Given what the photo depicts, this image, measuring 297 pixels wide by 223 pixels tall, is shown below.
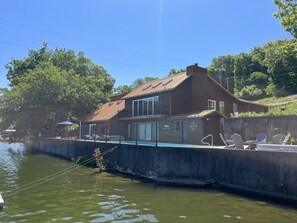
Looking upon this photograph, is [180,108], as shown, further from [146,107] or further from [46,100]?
[46,100]

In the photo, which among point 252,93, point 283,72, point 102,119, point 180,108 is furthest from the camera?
point 252,93

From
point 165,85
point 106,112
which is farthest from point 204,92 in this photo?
point 106,112

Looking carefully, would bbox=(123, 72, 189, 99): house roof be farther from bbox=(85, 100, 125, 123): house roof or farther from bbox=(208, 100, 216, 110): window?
bbox=(85, 100, 125, 123): house roof

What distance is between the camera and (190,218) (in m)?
9.79

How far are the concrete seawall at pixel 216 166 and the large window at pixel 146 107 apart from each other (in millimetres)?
13106

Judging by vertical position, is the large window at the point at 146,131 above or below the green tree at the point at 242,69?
below

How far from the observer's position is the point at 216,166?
1501 cm

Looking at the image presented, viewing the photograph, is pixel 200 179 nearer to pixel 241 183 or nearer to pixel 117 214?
pixel 241 183

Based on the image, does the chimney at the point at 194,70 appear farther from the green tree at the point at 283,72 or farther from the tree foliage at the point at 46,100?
the green tree at the point at 283,72

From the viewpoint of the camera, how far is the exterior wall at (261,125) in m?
21.3

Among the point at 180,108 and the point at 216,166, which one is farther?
the point at 180,108

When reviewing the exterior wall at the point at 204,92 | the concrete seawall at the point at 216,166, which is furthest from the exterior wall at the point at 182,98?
the concrete seawall at the point at 216,166

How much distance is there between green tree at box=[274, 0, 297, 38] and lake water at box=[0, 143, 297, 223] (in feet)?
44.9

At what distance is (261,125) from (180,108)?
446 inches
